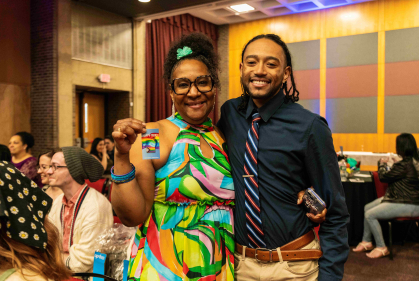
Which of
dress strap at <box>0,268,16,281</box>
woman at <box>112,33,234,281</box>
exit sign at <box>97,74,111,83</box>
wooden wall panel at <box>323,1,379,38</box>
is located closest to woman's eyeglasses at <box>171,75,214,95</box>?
woman at <box>112,33,234,281</box>

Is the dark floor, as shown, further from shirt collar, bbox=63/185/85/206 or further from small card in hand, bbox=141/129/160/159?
small card in hand, bbox=141/129/160/159

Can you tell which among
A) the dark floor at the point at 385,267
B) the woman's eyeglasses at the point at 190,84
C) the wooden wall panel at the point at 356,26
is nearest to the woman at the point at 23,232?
the woman's eyeglasses at the point at 190,84

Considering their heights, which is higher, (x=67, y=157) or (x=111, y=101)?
(x=111, y=101)

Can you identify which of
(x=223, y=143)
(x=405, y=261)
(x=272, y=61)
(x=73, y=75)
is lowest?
(x=405, y=261)

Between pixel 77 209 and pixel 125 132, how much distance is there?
128 cm

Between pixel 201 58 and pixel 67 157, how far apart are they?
1.40 meters

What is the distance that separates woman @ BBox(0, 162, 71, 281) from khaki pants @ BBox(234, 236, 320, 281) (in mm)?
728

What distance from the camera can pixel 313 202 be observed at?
4.33 feet

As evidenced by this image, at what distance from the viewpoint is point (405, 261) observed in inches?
160

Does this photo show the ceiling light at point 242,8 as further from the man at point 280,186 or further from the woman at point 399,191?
the man at point 280,186

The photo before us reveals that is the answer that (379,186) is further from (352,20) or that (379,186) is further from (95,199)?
(352,20)

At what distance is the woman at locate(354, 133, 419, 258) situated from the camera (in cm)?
409

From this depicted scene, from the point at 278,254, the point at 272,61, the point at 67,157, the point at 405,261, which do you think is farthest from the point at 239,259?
the point at 405,261

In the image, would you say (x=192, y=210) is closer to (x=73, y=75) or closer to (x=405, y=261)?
(x=405, y=261)
